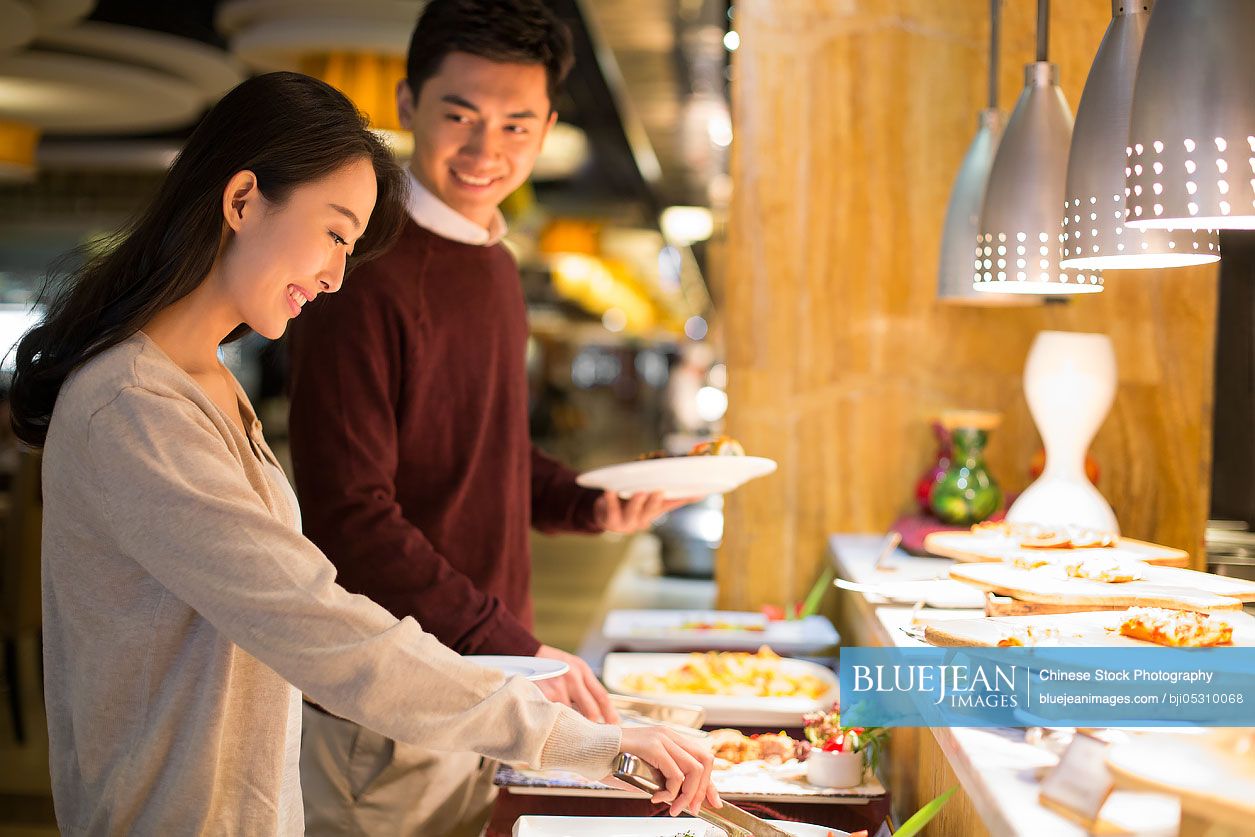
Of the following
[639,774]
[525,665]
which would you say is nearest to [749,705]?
[525,665]

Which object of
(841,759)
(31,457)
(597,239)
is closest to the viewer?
(841,759)

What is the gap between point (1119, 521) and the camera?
2951 millimetres

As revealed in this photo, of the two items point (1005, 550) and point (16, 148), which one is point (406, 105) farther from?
point (16, 148)

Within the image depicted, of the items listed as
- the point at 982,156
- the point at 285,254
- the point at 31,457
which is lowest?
the point at 31,457

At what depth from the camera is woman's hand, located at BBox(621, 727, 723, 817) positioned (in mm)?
1424

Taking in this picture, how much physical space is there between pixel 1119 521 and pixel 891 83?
1.34 metres

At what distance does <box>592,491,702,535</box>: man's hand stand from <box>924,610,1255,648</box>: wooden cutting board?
906mm

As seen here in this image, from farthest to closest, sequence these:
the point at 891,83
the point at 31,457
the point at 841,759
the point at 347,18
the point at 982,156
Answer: the point at 347,18, the point at 31,457, the point at 891,83, the point at 982,156, the point at 841,759

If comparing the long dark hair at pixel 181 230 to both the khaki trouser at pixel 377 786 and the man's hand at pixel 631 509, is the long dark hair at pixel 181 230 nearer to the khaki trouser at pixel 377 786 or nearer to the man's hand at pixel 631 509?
the khaki trouser at pixel 377 786

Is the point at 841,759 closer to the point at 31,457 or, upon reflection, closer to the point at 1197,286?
the point at 1197,286

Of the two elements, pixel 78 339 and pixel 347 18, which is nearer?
pixel 78 339

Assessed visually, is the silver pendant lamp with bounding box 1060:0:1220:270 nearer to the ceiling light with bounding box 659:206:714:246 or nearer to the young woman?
the young woman

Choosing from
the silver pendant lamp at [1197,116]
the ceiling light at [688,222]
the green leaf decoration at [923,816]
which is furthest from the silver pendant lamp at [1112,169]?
the ceiling light at [688,222]

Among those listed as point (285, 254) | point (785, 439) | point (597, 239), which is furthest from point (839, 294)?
point (597, 239)
